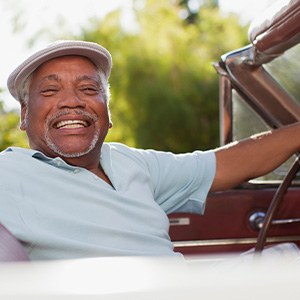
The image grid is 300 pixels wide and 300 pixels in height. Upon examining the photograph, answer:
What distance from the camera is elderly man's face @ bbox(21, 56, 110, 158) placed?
2.11 metres

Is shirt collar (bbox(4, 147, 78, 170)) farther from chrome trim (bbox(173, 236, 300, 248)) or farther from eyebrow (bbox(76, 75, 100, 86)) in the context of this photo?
chrome trim (bbox(173, 236, 300, 248))

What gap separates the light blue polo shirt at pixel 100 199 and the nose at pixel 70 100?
185 mm

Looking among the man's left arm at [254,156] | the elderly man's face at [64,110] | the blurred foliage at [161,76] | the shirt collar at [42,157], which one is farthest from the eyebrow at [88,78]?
the blurred foliage at [161,76]

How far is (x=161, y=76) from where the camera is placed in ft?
47.2

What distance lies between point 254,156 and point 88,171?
556 mm

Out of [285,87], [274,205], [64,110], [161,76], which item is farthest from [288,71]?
[161,76]

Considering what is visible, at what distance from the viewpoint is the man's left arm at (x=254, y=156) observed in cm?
226

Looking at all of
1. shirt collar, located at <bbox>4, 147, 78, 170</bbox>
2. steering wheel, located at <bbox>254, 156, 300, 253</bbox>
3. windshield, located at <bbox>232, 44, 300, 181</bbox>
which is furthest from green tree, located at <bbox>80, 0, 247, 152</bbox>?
shirt collar, located at <bbox>4, 147, 78, 170</bbox>

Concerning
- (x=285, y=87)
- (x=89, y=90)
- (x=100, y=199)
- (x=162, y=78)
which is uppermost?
(x=162, y=78)

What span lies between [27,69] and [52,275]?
61.0 inches

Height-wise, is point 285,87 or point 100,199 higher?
point 285,87

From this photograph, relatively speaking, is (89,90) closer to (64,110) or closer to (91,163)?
(64,110)

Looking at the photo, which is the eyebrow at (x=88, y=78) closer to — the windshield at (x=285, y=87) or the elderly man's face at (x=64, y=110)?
the elderly man's face at (x=64, y=110)

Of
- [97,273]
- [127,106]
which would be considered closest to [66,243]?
[97,273]
